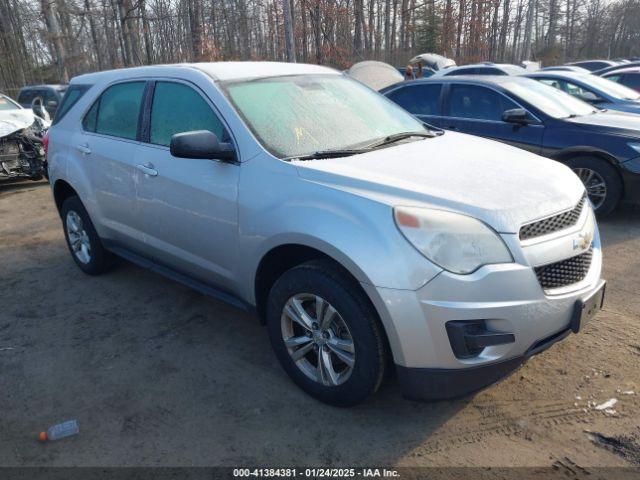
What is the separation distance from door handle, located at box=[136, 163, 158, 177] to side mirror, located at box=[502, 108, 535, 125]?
14.6 ft

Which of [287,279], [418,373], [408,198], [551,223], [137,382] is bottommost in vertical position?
[137,382]

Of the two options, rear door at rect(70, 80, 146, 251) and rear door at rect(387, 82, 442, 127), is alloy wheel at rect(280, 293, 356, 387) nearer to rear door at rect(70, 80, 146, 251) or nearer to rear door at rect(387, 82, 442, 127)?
rear door at rect(70, 80, 146, 251)

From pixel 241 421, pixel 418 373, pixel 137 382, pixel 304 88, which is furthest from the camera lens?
pixel 304 88

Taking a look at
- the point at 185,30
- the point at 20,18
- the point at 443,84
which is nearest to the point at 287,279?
the point at 443,84

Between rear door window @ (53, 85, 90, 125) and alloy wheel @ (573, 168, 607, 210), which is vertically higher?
rear door window @ (53, 85, 90, 125)

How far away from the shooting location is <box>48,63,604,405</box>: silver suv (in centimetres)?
238

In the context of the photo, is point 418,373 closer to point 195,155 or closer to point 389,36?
point 195,155

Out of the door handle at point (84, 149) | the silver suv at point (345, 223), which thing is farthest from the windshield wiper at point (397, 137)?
the door handle at point (84, 149)

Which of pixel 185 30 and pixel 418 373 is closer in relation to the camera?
pixel 418 373

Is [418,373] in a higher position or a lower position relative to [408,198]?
lower

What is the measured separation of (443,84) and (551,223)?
203 inches

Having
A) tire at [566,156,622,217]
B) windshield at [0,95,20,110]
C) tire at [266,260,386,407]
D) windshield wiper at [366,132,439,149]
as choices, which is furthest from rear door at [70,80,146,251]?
windshield at [0,95,20,110]

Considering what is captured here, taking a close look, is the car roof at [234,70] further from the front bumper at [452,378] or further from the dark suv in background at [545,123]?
the dark suv in background at [545,123]

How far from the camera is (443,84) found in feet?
23.9
